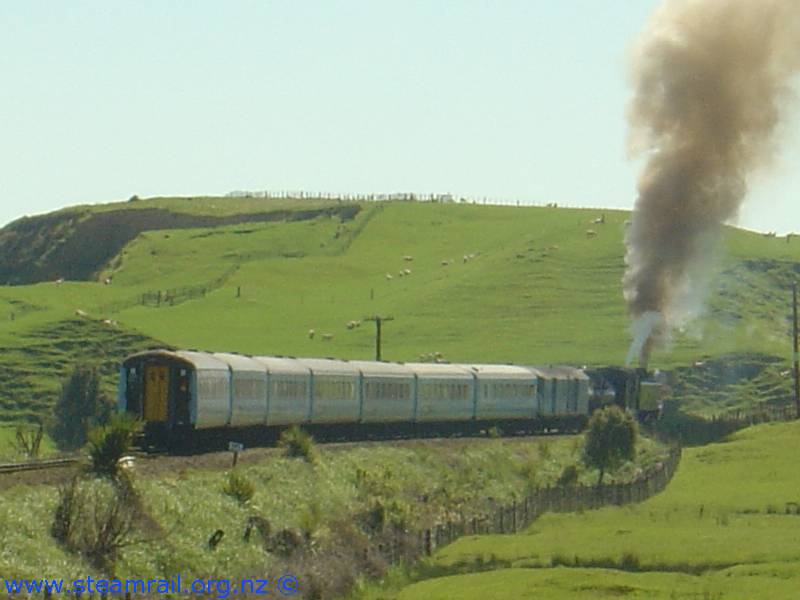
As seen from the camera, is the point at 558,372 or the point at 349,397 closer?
the point at 349,397

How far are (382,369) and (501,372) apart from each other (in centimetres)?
1126

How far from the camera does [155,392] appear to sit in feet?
158

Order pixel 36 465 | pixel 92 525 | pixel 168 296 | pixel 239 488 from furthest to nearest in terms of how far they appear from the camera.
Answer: pixel 168 296 → pixel 239 488 → pixel 36 465 → pixel 92 525

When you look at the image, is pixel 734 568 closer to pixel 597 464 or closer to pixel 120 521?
pixel 120 521

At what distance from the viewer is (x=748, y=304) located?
452ft

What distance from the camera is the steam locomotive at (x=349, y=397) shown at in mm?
48156

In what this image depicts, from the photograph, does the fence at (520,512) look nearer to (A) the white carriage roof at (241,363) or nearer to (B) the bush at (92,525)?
(A) the white carriage roof at (241,363)

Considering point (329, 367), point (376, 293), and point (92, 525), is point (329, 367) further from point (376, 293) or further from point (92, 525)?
point (376, 293)

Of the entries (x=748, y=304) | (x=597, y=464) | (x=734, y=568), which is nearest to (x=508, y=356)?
(x=748, y=304)

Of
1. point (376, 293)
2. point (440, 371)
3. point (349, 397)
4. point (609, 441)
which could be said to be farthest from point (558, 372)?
point (376, 293)

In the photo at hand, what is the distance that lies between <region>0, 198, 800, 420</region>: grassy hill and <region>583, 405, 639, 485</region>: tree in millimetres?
38794

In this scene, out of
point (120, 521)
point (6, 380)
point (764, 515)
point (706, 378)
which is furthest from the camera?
point (706, 378)

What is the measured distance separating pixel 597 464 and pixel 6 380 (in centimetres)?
4698

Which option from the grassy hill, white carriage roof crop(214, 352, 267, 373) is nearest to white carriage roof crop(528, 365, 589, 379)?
white carriage roof crop(214, 352, 267, 373)
